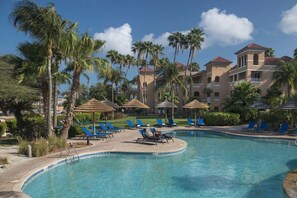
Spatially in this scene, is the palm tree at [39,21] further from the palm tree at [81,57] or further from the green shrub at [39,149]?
the green shrub at [39,149]

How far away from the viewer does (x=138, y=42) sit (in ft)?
191

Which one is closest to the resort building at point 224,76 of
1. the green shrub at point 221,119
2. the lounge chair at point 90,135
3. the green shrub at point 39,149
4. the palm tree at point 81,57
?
the green shrub at point 221,119

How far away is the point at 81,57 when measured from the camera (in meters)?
16.3

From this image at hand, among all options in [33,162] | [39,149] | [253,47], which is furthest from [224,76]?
[33,162]

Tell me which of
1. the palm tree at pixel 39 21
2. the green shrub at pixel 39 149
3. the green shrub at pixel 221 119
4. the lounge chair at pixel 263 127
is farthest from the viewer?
the green shrub at pixel 221 119

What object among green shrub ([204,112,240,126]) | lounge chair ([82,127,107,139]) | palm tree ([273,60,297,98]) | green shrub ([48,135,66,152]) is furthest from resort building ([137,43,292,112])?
green shrub ([48,135,66,152])

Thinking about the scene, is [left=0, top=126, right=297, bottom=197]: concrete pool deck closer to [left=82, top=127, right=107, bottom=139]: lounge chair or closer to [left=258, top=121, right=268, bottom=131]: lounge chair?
[left=82, top=127, right=107, bottom=139]: lounge chair

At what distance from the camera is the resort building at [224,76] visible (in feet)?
140

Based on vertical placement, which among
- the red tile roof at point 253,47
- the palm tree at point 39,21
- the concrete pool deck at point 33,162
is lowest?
the concrete pool deck at point 33,162

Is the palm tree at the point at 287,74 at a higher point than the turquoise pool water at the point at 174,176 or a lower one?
higher

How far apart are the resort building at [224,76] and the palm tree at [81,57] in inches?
885

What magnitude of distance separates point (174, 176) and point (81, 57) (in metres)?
9.02

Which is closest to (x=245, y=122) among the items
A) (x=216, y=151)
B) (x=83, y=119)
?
(x=216, y=151)

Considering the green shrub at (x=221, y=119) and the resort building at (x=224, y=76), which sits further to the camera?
the resort building at (x=224, y=76)
